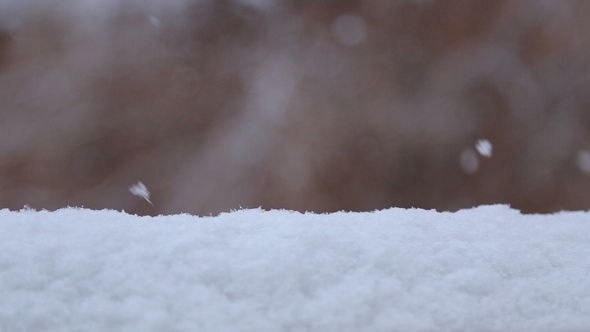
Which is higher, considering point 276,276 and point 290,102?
point 290,102

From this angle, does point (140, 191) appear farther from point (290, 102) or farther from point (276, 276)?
point (276, 276)

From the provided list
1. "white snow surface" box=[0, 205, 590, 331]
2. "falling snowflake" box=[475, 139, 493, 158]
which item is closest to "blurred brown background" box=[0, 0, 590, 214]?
"falling snowflake" box=[475, 139, 493, 158]

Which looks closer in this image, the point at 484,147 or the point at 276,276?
the point at 276,276

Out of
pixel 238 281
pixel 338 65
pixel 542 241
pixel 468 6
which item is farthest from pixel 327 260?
pixel 468 6

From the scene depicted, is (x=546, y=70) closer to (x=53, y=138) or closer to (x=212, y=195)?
(x=212, y=195)

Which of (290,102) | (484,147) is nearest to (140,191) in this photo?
(290,102)

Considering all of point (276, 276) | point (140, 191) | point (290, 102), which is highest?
point (290, 102)
